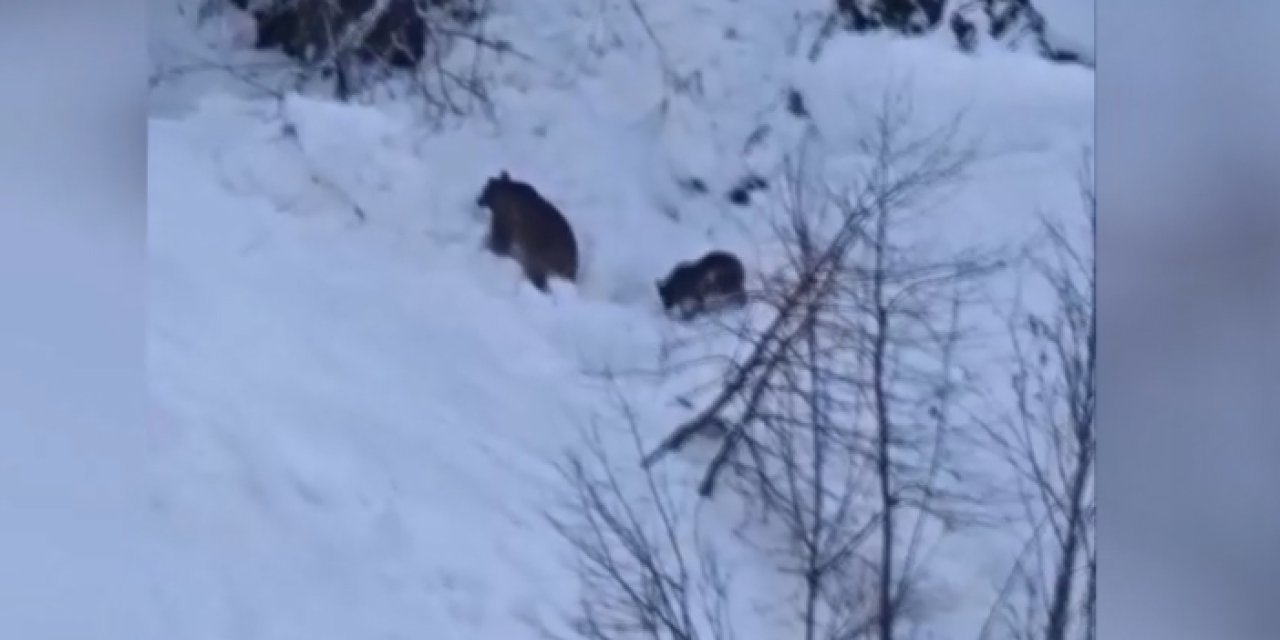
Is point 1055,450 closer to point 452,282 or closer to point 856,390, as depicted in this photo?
point 856,390

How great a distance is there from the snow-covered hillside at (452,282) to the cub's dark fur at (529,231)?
0.4 inches

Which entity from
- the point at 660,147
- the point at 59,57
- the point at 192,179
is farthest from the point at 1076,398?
the point at 59,57

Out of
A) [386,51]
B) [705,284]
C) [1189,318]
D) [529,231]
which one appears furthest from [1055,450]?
[386,51]

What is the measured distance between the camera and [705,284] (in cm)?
111

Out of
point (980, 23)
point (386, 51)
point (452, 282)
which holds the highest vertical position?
point (980, 23)

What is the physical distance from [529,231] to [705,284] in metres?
0.14

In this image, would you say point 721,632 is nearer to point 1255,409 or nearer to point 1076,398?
point 1076,398

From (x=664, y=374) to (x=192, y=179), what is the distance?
0.41 m

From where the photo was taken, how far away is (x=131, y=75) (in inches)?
48.8

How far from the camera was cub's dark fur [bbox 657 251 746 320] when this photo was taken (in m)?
1.11

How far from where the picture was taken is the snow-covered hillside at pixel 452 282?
1098 millimetres

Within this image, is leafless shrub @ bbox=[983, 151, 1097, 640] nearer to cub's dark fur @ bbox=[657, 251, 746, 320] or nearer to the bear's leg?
cub's dark fur @ bbox=[657, 251, 746, 320]

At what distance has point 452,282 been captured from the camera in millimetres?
1150

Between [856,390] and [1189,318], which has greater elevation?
[1189,318]
